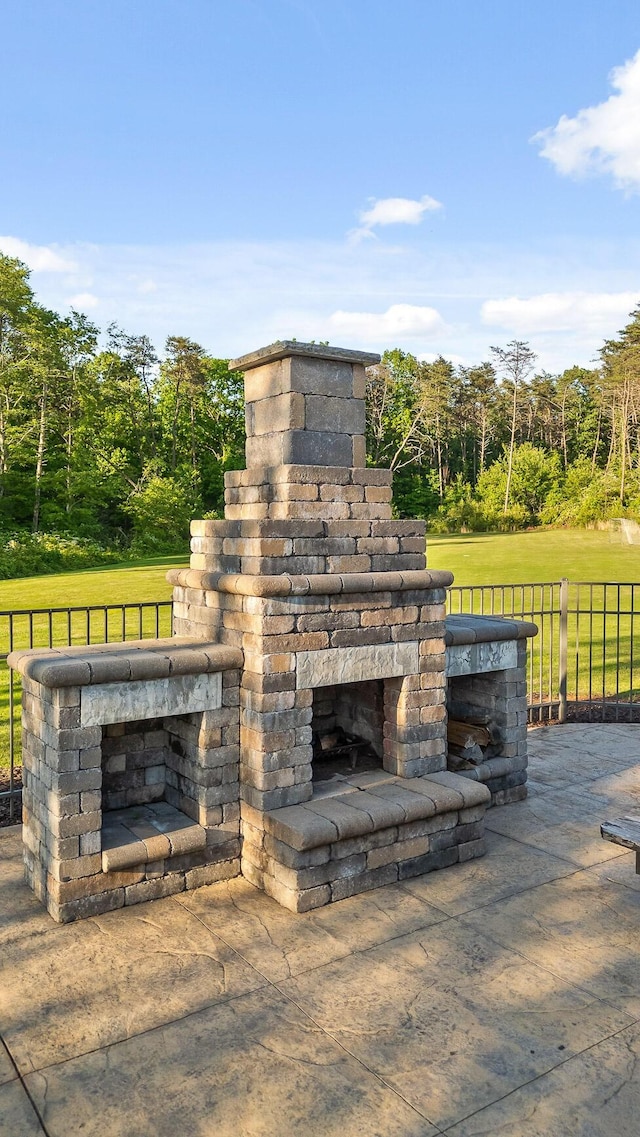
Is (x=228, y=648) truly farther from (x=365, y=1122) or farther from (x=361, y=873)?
(x=365, y=1122)

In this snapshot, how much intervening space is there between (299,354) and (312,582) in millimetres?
1639

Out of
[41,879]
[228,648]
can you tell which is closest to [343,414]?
[228,648]

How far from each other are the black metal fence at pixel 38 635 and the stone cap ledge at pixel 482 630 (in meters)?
2.53

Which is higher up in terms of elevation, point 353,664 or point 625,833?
point 353,664

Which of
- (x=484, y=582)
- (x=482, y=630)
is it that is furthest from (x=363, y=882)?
(x=484, y=582)

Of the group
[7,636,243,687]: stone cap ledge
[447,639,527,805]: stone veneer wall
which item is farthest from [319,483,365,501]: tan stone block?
[447,639,527,805]: stone veneer wall

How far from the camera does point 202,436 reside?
132 feet

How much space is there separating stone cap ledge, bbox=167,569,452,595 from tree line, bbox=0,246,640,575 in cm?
2049

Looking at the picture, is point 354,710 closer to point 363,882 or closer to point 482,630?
point 482,630

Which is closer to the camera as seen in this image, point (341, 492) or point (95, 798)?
point (95, 798)

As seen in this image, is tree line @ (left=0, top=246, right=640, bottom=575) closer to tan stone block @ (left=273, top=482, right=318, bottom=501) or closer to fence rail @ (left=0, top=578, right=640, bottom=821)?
fence rail @ (left=0, top=578, right=640, bottom=821)

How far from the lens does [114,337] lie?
4062cm

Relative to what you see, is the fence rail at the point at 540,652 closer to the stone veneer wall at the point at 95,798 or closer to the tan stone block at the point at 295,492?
the stone veneer wall at the point at 95,798

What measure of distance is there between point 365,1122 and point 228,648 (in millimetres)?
2975
